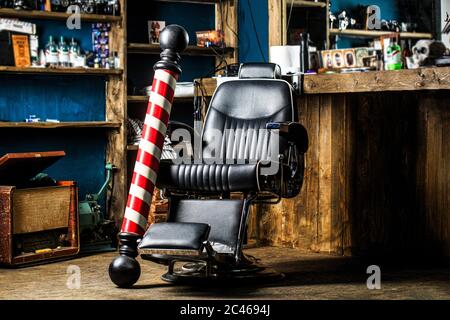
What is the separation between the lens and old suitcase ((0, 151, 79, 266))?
5164 mm

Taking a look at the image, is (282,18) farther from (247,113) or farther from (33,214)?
(33,214)

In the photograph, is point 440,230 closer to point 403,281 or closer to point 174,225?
point 403,281

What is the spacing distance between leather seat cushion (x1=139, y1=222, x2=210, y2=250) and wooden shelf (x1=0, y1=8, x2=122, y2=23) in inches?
93.3

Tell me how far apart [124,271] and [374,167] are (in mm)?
1871

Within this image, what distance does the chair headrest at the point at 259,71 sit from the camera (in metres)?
5.02

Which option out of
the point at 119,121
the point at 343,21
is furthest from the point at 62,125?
the point at 343,21

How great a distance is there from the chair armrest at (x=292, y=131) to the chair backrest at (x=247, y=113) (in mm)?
221

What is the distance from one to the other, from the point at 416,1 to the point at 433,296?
218 inches

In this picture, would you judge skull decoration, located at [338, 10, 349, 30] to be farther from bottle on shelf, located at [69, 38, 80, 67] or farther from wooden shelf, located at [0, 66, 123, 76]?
bottle on shelf, located at [69, 38, 80, 67]

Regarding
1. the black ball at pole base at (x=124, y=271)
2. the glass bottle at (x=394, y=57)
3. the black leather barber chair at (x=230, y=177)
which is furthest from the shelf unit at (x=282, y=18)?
the black ball at pole base at (x=124, y=271)

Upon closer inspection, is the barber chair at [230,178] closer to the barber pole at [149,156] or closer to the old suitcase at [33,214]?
the barber pole at [149,156]

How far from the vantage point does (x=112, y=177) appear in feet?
20.8

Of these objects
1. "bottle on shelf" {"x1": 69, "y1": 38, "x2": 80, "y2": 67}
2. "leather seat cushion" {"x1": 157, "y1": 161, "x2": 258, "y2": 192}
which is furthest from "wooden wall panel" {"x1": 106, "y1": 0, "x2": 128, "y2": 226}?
"leather seat cushion" {"x1": 157, "y1": 161, "x2": 258, "y2": 192}
